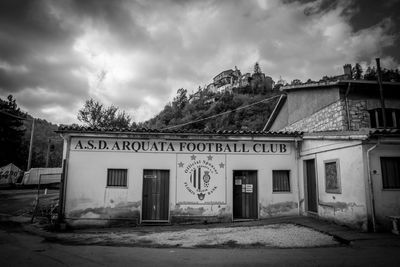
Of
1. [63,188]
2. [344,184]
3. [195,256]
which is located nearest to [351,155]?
[344,184]

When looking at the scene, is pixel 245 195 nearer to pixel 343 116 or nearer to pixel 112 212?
pixel 112 212

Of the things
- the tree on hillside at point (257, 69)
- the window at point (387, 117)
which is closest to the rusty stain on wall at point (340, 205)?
the window at point (387, 117)

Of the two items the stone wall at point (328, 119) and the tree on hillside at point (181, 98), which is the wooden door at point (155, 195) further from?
the tree on hillside at point (181, 98)

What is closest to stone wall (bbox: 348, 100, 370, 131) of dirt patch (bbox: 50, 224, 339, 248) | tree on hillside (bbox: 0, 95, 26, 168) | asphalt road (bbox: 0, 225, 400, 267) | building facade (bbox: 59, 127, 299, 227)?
building facade (bbox: 59, 127, 299, 227)

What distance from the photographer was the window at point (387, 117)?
39.9ft

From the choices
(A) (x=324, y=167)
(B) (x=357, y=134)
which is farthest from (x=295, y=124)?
(B) (x=357, y=134)

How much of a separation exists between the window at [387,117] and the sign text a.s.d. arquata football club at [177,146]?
14.4 ft

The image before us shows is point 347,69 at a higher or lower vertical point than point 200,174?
higher

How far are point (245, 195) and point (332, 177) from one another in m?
3.49

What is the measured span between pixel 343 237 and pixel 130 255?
584cm

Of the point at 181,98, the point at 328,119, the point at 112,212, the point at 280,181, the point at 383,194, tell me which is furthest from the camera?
the point at 181,98

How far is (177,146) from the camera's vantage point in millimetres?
11047

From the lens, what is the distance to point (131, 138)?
10789 millimetres

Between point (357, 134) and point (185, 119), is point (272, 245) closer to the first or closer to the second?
point (357, 134)
